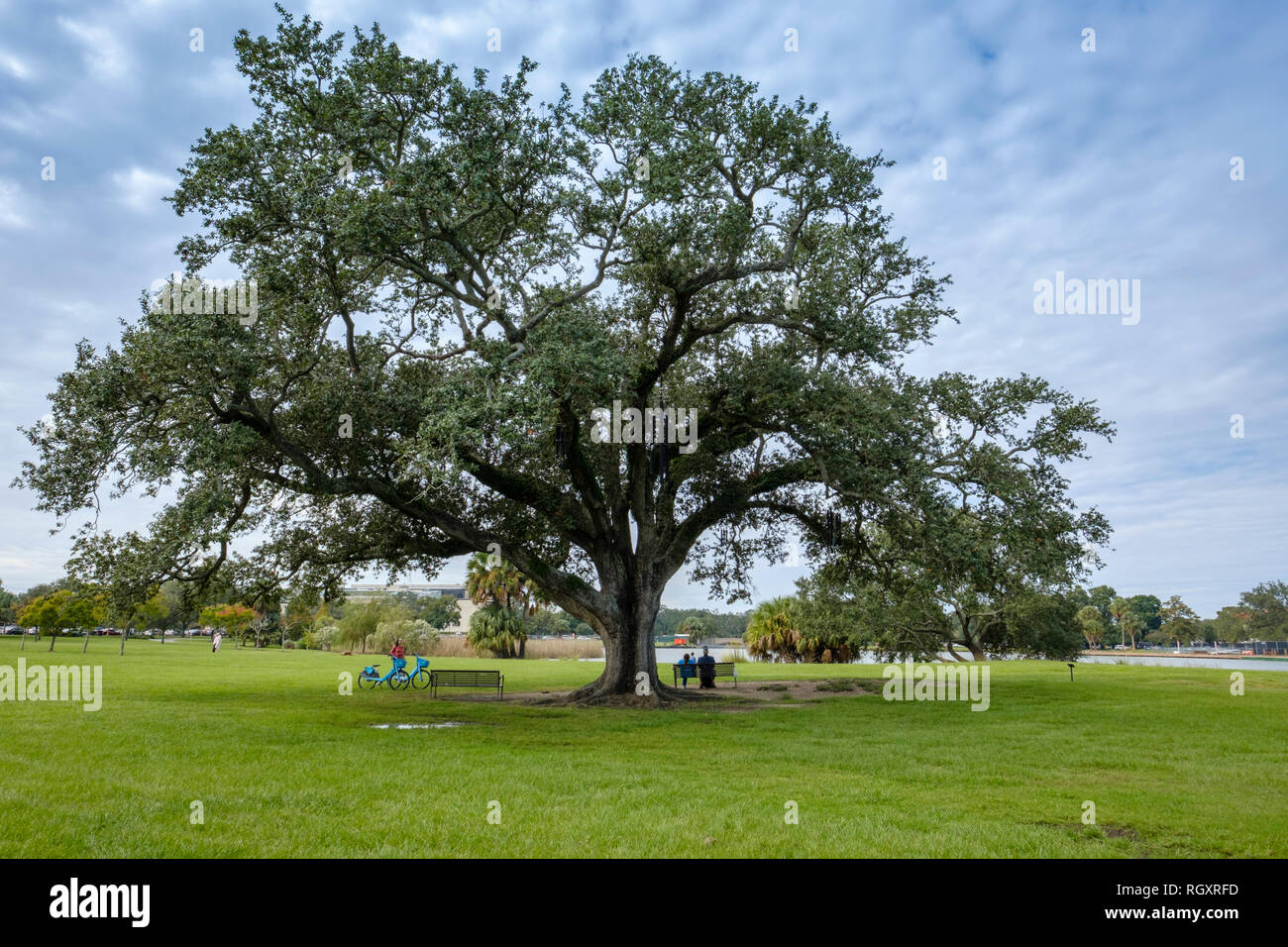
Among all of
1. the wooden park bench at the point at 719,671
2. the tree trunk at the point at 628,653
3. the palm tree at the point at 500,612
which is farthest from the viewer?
the palm tree at the point at 500,612

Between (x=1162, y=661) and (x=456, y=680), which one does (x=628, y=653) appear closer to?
(x=456, y=680)

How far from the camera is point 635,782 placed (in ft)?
29.9

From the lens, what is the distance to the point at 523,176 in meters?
16.4

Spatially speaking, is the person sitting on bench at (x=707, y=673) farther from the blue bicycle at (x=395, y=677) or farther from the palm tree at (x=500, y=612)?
the palm tree at (x=500, y=612)

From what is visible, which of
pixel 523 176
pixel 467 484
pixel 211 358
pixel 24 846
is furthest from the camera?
pixel 467 484

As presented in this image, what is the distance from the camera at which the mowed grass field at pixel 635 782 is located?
21.5ft

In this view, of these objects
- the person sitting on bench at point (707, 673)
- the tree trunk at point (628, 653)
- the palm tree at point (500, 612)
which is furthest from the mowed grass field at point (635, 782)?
the palm tree at point (500, 612)

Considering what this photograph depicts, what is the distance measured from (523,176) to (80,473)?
10260 mm

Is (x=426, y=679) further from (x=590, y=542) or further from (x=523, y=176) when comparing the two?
(x=523, y=176)

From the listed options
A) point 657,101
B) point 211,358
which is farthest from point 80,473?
point 657,101

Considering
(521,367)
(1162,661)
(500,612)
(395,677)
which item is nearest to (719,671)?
(395,677)

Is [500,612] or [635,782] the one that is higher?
[635,782]

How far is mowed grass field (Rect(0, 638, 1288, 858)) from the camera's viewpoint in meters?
6.56
